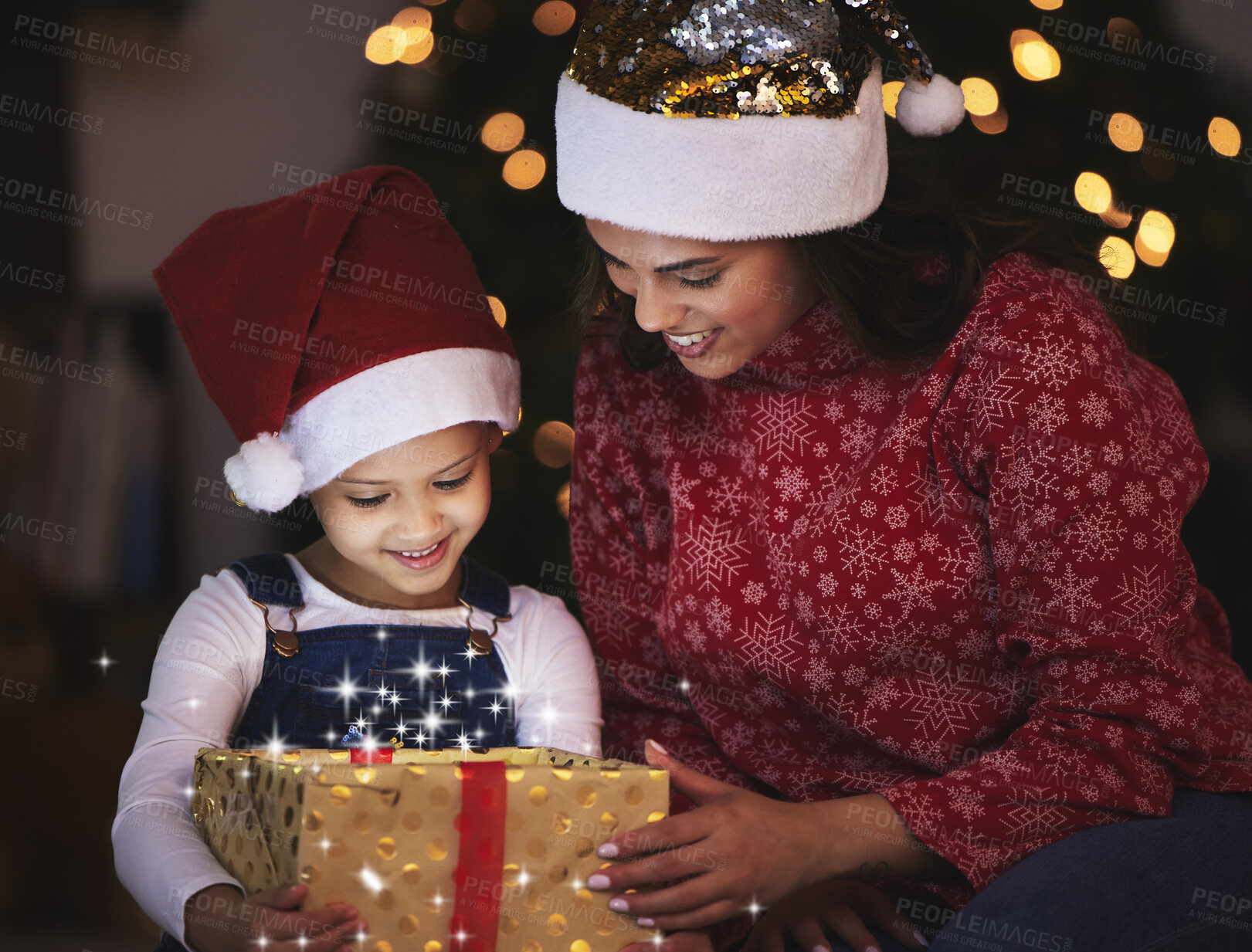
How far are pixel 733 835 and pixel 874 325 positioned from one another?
1.94 ft

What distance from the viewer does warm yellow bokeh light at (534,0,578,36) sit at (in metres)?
1.72

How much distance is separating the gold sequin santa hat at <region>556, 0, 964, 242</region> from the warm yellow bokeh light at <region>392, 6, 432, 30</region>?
59 centimetres

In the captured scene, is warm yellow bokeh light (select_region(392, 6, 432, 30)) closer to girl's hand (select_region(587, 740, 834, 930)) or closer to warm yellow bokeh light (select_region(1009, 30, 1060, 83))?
warm yellow bokeh light (select_region(1009, 30, 1060, 83))

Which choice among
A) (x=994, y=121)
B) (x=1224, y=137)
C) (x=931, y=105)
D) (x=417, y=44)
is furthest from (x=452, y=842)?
(x=1224, y=137)

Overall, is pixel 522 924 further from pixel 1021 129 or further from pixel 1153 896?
pixel 1021 129

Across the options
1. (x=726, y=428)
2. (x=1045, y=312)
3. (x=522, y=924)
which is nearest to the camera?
(x=522, y=924)

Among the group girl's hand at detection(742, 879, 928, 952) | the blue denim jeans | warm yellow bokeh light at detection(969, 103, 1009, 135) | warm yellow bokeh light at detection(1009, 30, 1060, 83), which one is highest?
warm yellow bokeh light at detection(1009, 30, 1060, 83)

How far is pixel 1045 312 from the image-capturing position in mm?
1258

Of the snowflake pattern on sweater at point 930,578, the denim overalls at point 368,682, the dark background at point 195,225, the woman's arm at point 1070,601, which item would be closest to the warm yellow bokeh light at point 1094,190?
the dark background at point 195,225

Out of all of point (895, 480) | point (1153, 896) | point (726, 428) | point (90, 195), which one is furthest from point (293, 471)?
point (1153, 896)

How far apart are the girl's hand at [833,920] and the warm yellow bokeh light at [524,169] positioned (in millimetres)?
1101

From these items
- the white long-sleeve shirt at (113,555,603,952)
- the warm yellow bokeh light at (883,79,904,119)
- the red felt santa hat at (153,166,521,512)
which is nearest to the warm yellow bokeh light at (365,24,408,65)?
the red felt santa hat at (153,166,521,512)

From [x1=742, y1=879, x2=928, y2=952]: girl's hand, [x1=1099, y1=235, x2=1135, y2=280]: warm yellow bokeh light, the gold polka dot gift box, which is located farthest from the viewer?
[x1=1099, y1=235, x2=1135, y2=280]: warm yellow bokeh light

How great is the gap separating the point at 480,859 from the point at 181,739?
1.51ft
